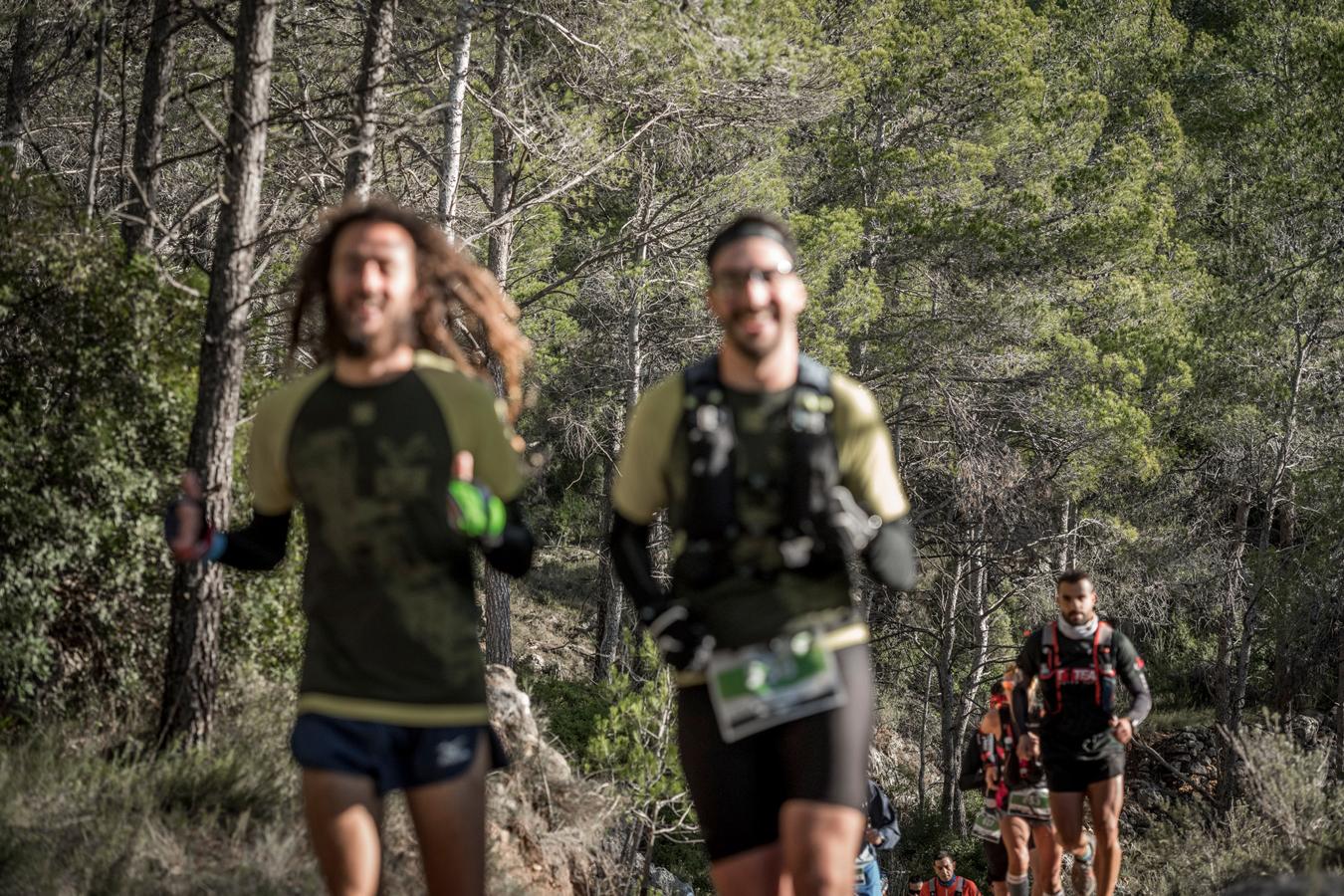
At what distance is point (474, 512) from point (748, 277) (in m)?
0.84

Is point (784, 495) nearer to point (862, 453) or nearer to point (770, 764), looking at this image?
point (862, 453)

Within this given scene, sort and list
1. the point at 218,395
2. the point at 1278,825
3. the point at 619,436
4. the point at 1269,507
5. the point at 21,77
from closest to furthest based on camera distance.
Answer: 1. the point at 218,395
2. the point at 1278,825
3. the point at 21,77
4. the point at 619,436
5. the point at 1269,507

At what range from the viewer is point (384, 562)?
2895 millimetres

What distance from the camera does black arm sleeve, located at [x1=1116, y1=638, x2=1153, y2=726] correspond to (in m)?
6.66

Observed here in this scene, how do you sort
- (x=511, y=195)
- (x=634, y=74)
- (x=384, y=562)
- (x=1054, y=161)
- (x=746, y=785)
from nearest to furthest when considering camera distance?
(x=384, y=562)
(x=746, y=785)
(x=634, y=74)
(x=511, y=195)
(x=1054, y=161)

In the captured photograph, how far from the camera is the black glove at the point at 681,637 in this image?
3.01 meters

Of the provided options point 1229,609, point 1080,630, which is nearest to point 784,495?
point 1080,630

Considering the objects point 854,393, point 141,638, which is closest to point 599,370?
point 141,638

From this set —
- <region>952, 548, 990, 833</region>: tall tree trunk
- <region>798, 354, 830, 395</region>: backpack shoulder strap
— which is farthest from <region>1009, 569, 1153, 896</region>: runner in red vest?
<region>952, 548, 990, 833</region>: tall tree trunk

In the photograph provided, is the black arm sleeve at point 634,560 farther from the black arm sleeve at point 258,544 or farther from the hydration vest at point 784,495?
the black arm sleeve at point 258,544

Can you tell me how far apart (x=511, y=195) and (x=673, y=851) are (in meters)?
11.1

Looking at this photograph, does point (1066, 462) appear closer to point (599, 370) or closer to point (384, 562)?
point (599, 370)

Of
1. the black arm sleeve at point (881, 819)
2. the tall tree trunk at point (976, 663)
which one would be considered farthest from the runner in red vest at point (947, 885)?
the tall tree trunk at point (976, 663)

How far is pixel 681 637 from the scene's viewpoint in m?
3.02
